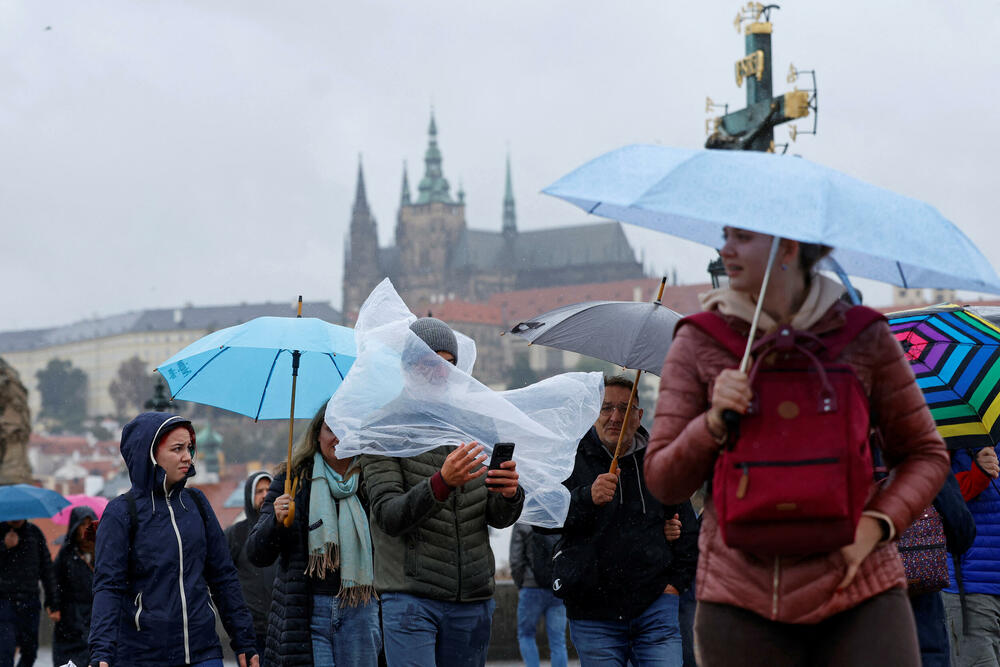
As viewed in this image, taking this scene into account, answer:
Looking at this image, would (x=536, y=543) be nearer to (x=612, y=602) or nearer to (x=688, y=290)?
(x=612, y=602)

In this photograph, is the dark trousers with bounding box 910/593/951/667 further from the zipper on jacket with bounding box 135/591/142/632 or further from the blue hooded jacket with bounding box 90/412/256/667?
the zipper on jacket with bounding box 135/591/142/632

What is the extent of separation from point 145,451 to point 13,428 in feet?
60.3

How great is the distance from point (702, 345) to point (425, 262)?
143 meters

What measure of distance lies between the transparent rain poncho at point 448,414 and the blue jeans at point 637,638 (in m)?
0.39

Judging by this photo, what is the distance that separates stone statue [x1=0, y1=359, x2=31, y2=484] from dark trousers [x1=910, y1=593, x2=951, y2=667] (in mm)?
17361

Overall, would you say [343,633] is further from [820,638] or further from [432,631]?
[820,638]

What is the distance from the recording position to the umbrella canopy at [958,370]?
16.4ft

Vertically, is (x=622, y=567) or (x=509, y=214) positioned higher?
(x=509, y=214)

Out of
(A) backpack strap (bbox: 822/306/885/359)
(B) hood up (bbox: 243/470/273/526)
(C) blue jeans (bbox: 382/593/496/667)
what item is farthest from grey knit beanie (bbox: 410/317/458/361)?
A: (B) hood up (bbox: 243/470/273/526)

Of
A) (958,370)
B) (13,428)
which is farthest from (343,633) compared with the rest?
(13,428)

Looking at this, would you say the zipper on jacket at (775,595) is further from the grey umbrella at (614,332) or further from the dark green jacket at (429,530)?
the grey umbrella at (614,332)

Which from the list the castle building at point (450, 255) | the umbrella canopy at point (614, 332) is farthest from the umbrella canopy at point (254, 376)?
the castle building at point (450, 255)

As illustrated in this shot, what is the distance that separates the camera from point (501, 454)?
4473 millimetres

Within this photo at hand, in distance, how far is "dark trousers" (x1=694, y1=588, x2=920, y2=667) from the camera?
2.67m
